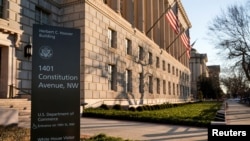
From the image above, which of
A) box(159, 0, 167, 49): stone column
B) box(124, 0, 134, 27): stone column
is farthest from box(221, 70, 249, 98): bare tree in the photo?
box(124, 0, 134, 27): stone column

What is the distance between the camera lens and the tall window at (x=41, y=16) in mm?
23569

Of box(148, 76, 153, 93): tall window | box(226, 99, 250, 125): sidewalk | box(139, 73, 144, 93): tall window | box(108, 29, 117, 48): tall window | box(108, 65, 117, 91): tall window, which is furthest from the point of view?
box(148, 76, 153, 93): tall window

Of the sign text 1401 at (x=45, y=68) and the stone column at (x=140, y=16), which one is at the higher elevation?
the stone column at (x=140, y=16)

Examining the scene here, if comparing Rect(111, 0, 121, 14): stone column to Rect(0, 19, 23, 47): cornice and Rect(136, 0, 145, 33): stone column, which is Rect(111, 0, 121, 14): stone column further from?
Rect(0, 19, 23, 47): cornice

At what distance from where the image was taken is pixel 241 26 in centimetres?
4091

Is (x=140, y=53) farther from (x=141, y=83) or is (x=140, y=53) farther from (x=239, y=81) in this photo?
(x=239, y=81)

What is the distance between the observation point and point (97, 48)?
26438 mm

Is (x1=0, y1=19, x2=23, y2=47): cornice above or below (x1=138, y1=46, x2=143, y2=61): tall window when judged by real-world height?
below

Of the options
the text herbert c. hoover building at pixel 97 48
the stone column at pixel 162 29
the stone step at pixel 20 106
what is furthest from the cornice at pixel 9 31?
the stone column at pixel 162 29

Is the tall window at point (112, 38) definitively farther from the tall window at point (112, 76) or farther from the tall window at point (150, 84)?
the tall window at point (150, 84)

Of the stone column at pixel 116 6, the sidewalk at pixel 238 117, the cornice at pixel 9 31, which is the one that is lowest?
the sidewalk at pixel 238 117

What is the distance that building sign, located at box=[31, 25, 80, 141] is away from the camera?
719cm

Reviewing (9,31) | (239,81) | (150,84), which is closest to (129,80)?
(150,84)

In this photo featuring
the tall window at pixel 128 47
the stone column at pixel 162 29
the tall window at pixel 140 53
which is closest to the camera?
the tall window at pixel 128 47
